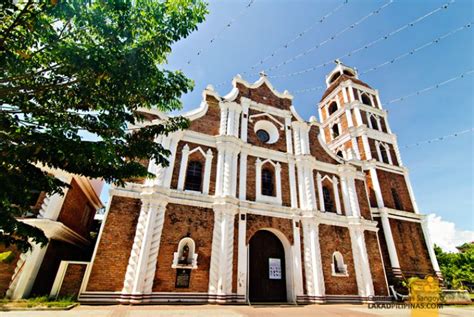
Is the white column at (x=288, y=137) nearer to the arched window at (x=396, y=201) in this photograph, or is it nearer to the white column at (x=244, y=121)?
the white column at (x=244, y=121)

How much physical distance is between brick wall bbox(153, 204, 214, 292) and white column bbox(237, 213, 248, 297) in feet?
5.01

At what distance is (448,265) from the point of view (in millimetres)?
30578

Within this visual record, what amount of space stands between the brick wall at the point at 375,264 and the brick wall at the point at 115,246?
14.0 meters

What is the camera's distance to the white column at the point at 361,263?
13781 millimetres

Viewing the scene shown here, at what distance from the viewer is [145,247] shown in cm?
1070

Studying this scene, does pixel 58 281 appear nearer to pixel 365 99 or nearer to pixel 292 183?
pixel 292 183

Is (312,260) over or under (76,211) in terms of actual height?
under

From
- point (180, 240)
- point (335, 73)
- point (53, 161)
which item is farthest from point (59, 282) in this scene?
point (335, 73)

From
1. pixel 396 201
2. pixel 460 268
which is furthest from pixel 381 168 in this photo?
pixel 460 268

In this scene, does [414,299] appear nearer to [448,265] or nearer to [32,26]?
[32,26]

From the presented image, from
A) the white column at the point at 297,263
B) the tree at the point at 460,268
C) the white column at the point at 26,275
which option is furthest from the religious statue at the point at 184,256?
the tree at the point at 460,268

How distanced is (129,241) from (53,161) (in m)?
7.23

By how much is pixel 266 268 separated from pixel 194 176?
653cm

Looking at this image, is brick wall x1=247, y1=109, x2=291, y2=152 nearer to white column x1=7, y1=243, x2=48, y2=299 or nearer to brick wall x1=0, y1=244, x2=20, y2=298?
white column x1=7, y1=243, x2=48, y2=299
